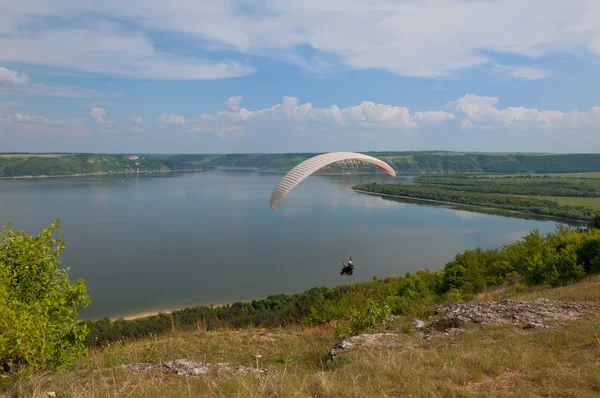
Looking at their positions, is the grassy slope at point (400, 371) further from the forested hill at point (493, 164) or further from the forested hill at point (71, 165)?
the forested hill at point (71, 165)

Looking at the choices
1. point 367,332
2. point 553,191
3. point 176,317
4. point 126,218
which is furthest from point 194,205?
point 553,191

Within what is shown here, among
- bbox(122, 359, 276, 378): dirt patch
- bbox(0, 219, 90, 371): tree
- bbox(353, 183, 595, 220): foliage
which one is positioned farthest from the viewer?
bbox(353, 183, 595, 220): foliage

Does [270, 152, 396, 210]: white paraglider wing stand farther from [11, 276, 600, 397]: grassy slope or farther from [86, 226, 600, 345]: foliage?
[11, 276, 600, 397]: grassy slope

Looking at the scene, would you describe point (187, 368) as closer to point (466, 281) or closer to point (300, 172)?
point (300, 172)

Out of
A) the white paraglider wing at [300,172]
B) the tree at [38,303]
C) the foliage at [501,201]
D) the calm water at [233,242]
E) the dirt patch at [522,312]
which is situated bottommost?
the calm water at [233,242]

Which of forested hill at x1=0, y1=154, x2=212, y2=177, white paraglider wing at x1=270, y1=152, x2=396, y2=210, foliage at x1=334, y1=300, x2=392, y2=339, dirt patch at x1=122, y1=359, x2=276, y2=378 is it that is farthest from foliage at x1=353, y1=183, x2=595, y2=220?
forested hill at x1=0, y1=154, x2=212, y2=177

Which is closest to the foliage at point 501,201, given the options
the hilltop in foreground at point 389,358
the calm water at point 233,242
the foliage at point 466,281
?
the calm water at point 233,242

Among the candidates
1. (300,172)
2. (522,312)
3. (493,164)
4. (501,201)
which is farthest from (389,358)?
(493,164)
